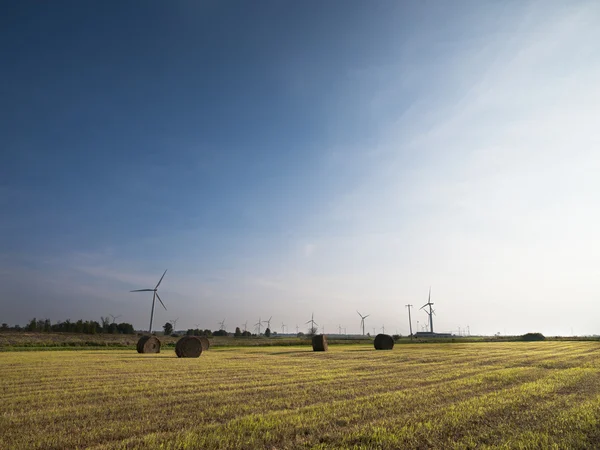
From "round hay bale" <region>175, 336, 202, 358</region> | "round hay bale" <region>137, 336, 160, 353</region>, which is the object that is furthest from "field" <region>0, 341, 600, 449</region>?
"round hay bale" <region>137, 336, 160, 353</region>

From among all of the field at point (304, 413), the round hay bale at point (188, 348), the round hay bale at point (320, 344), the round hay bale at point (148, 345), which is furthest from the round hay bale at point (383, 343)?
the field at point (304, 413)

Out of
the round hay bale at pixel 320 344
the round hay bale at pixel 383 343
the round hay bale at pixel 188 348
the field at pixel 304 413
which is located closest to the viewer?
the field at pixel 304 413

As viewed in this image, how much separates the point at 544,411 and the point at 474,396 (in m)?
2.13

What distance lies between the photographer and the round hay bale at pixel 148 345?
126 feet

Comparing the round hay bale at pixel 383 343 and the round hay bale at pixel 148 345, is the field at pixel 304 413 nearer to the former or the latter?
the round hay bale at pixel 148 345

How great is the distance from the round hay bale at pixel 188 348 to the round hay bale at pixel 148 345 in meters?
8.31

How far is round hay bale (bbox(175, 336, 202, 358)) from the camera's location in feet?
105

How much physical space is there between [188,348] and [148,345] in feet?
30.2

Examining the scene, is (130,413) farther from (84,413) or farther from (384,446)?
(384,446)

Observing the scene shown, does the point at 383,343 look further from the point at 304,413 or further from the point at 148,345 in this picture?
the point at 304,413

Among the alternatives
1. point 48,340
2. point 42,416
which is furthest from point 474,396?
point 48,340

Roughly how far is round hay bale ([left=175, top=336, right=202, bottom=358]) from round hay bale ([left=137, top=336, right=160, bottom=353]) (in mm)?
8313

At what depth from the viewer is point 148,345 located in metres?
38.9

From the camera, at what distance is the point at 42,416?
884cm
